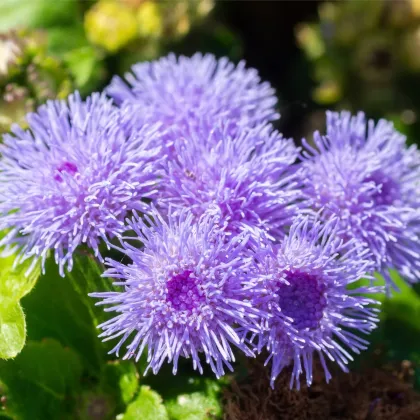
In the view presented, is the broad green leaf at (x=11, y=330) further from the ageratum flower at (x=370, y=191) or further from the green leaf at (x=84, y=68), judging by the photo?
the green leaf at (x=84, y=68)

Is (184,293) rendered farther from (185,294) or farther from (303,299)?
(303,299)

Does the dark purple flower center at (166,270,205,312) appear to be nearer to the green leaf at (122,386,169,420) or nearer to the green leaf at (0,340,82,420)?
the green leaf at (122,386,169,420)

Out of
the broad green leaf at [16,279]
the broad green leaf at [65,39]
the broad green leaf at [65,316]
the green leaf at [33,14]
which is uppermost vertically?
the green leaf at [33,14]

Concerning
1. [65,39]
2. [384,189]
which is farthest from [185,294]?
[65,39]

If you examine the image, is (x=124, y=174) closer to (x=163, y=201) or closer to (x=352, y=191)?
(x=163, y=201)

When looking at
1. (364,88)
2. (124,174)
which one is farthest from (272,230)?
(364,88)

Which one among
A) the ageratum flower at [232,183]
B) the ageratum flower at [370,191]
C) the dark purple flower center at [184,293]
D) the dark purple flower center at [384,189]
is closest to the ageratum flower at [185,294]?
the dark purple flower center at [184,293]
